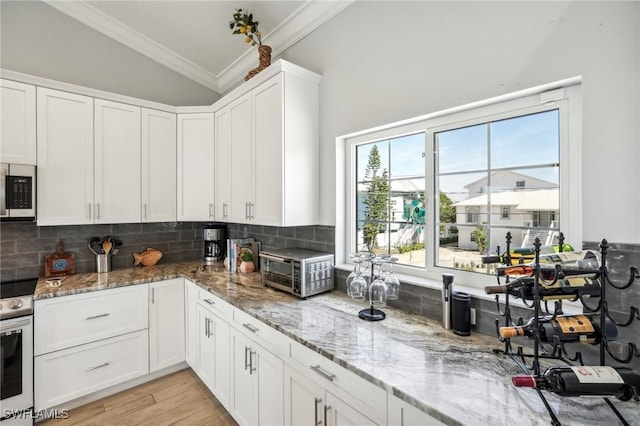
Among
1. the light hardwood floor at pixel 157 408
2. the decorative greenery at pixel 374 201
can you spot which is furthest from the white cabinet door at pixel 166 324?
the decorative greenery at pixel 374 201

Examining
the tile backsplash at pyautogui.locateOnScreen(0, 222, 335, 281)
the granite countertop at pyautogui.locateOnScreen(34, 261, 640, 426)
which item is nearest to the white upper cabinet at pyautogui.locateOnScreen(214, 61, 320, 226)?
the tile backsplash at pyautogui.locateOnScreen(0, 222, 335, 281)

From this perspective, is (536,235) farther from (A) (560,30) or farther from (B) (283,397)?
(B) (283,397)

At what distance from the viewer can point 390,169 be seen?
2.03 metres

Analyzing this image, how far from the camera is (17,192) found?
2166mm

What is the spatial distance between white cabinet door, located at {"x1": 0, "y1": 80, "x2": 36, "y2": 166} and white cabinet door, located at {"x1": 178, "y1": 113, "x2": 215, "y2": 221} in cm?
108

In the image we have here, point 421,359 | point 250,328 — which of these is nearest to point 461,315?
point 421,359

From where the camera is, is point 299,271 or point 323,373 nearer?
point 323,373

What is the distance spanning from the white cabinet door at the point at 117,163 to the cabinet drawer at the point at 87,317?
0.70 meters

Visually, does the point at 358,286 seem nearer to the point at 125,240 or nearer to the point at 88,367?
the point at 88,367

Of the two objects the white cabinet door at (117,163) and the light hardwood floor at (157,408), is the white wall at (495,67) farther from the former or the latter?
the white cabinet door at (117,163)

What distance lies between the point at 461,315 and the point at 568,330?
Result: 0.46m

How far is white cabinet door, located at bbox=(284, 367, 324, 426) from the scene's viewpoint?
134 cm

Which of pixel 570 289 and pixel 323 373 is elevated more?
pixel 570 289

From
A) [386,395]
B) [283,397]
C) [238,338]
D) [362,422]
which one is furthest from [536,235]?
[238,338]
